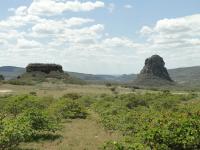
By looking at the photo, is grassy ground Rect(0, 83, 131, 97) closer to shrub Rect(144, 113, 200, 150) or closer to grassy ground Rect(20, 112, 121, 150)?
grassy ground Rect(20, 112, 121, 150)

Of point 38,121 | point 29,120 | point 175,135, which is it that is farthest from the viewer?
point 38,121

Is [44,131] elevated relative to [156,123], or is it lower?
lower

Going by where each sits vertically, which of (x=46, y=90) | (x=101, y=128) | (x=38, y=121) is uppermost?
(x=38, y=121)

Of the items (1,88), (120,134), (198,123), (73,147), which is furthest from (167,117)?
(1,88)

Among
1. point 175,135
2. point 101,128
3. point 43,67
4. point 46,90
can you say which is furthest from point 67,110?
point 43,67

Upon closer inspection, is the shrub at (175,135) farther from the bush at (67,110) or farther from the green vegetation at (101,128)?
the bush at (67,110)

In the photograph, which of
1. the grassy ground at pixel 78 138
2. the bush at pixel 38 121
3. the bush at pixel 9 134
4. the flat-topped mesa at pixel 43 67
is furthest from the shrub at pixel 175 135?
the flat-topped mesa at pixel 43 67

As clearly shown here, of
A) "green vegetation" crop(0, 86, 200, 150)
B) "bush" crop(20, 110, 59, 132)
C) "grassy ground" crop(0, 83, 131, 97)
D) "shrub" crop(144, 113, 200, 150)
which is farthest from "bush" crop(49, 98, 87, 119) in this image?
"grassy ground" crop(0, 83, 131, 97)

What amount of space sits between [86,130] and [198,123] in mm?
14733

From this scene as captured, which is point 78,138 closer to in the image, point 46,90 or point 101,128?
point 101,128

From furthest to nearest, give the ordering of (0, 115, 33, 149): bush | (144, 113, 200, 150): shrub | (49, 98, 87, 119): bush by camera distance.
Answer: (49, 98, 87, 119): bush → (0, 115, 33, 149): bush → (144, 113, 200, 150): shrub

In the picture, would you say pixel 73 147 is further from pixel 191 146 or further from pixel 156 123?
pixel 191 146

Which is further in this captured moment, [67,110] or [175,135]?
[67,110]

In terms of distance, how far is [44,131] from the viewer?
1057 inches
